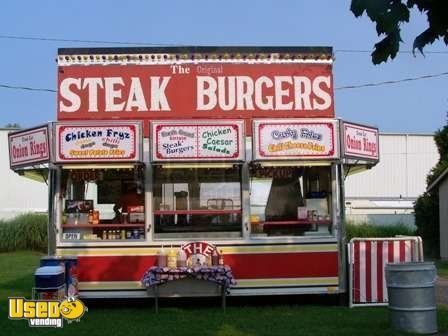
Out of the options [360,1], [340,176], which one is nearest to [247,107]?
[340,176]

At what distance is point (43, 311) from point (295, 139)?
4.98 metres

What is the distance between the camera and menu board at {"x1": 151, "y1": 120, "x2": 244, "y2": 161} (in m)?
11.8

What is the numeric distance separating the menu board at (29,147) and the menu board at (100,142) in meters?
0.26

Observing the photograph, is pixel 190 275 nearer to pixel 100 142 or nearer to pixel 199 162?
pixel 199 162

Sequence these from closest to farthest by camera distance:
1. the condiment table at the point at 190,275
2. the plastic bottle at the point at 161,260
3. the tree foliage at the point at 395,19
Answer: the tree foliage at the point at 395,19 → the condiment table at the point at 190,275 → the plastic bottle at the point at 161,260

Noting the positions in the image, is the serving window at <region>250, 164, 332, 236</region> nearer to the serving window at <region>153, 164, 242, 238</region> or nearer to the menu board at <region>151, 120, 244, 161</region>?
the serving window at <region>153, 164, 242, 238</region>

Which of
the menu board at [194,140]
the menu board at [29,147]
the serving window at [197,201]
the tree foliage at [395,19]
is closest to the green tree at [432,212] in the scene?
the serving window at [197,201]

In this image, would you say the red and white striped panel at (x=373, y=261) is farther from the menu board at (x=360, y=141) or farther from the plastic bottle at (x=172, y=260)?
the plastic bottle at (x=172, y=260)

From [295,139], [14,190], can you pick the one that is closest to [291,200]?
[295,139]

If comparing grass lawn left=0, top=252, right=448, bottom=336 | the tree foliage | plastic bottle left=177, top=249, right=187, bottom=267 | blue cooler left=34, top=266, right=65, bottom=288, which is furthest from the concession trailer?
the tree foliage

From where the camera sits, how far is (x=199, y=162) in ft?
39.2

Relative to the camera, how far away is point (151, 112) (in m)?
12.8

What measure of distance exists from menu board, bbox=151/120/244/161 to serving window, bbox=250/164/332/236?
806 mm

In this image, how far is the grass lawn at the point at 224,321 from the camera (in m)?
9.73
